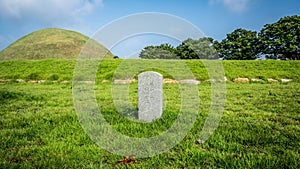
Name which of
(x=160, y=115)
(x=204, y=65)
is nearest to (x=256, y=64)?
(x=204, y=65)

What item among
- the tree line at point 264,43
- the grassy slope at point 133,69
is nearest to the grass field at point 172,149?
the grassy slope at point 133,69

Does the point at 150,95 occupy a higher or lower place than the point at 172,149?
higher

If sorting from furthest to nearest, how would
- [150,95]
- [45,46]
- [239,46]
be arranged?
[45,46], [239,46], [150,95]

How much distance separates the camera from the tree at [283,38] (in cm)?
4131

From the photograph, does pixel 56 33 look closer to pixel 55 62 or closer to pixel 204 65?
pixel 55 62

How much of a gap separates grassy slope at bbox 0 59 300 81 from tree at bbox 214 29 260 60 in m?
25.8

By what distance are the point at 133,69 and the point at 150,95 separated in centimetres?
1443

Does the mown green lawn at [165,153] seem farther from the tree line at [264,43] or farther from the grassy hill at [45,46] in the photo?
the grassy hill at [45,46]

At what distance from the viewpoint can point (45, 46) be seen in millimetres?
55938

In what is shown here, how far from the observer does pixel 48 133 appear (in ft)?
16.1

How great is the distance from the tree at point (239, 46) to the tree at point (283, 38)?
1.91 metres

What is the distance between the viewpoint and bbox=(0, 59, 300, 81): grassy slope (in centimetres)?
1858

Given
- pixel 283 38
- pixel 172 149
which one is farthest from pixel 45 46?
pixel 172 149

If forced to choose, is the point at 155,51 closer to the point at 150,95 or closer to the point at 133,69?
the point at 133,69
